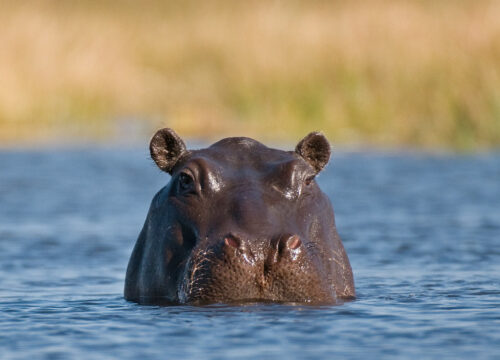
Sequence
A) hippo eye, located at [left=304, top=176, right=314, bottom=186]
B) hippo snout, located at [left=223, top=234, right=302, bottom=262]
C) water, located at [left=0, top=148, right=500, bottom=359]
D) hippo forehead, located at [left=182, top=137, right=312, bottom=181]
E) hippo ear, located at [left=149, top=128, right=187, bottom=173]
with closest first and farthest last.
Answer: water, located at [left=0, top=148, right=500, bottom=359]
hippo snout, located at [left=223, top=234, right=302, bottom=262]
hippo forehead, located at [left=182, top=137, right=312, bottom=181]
hippo eye, located at [left=304, top=176, right=314, bottom=186]
hippo ear, located at [left=149, top=128, right=187, bottom=173]

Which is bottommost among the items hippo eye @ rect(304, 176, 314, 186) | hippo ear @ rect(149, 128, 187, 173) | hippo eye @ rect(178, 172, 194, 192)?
hippo eye @ rect(178, 172, 194, 192)

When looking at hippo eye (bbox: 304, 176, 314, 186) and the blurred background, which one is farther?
the blurred background

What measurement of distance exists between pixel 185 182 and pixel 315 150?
0.96 meters

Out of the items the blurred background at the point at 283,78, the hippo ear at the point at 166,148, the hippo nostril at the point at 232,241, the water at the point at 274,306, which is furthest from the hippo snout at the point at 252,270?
the blurred background at the point at 283,78

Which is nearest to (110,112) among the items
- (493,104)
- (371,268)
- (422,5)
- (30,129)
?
(30,129)

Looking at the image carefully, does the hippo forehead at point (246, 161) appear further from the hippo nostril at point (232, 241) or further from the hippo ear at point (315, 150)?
the hippo nostril at point (232, 241)

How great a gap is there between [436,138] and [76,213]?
7.54 metres

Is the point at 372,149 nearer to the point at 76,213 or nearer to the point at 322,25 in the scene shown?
the point at 322,25

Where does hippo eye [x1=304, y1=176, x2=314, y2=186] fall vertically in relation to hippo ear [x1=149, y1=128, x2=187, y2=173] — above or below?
below

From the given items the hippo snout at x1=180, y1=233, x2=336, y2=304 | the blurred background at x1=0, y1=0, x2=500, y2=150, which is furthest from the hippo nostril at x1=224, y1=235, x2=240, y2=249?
the blurred background at x1=0, y1=0, x2=500, y2=150

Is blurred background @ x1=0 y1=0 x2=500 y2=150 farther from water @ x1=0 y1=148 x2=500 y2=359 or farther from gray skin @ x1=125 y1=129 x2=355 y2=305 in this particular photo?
gray skin @ x1=125 y1=129 x2=355 y2=305

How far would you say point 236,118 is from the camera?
75.5 feet

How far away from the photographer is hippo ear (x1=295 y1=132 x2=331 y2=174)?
7906mm

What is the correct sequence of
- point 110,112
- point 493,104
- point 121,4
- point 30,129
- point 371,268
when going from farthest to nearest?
1. point 121,4
2. point 110,112
3. point 30,129
4. point 493,104
5. point 371,268
